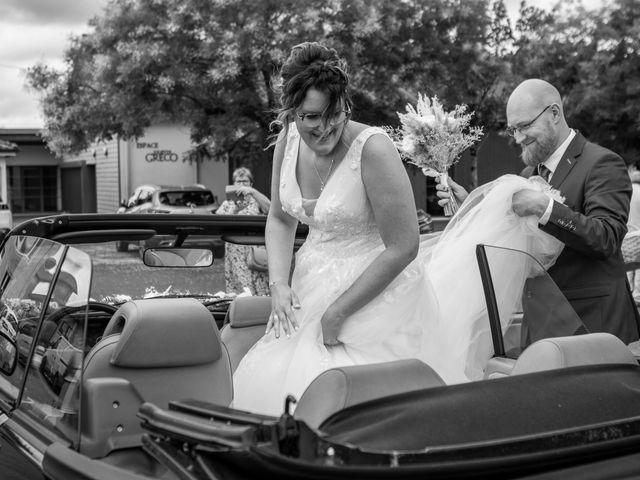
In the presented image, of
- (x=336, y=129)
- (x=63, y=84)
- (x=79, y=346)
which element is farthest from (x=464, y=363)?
(x=63, y=84)

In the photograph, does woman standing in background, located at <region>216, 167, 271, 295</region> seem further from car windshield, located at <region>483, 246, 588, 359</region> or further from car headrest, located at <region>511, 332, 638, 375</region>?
car headrest, located at <region>511, 332, 638, 375</region>

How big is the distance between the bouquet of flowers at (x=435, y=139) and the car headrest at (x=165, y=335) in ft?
5.20

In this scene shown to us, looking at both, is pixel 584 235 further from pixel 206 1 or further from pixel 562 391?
pixel 206 1

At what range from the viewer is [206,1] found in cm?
1738

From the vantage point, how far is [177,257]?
12.1 ft

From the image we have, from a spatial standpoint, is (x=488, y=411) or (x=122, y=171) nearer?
(x=488, y=411)

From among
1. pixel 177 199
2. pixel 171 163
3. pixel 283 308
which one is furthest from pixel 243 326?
pixel 171 163

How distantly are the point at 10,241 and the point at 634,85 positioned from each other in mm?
18796

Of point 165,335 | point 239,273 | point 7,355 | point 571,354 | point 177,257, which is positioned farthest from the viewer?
point 239,273

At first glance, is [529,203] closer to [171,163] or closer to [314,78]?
[314,78]

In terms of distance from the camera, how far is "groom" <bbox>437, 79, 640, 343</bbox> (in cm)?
332

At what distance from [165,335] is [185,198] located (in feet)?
60.1

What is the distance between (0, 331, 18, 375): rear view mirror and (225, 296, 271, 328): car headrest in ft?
3.14

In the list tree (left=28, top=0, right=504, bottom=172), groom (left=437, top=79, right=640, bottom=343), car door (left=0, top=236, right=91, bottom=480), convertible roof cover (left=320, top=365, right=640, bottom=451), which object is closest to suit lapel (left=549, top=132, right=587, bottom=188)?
groom (left=437, top=79, right=640, bottom=343)
